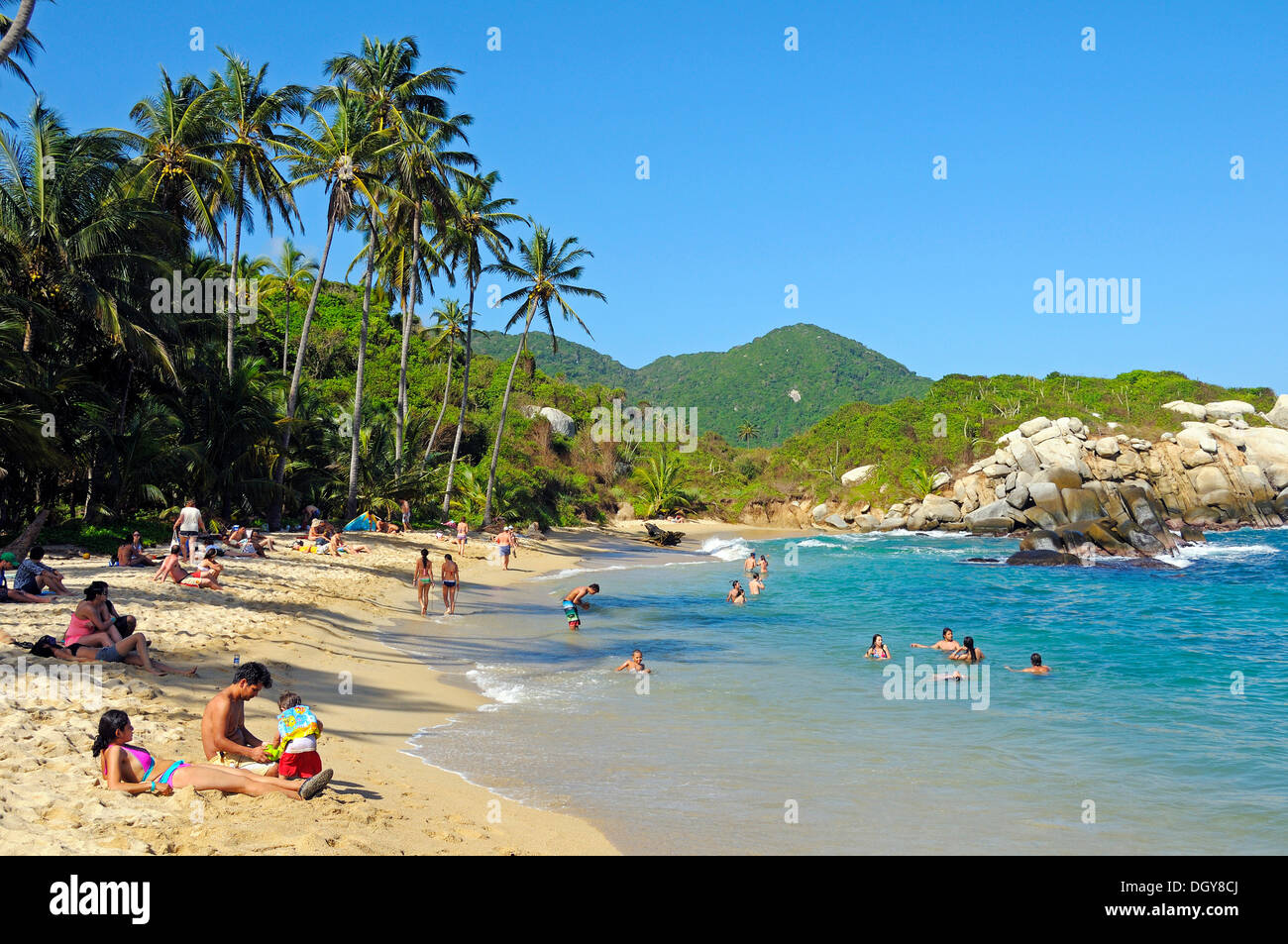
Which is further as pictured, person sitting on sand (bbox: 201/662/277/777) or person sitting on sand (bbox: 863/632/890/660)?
person sitting on sand (bbox: 863/632/890/660)

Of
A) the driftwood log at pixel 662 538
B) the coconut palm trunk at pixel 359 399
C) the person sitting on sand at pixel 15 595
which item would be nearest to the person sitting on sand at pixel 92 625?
the person sitting on sand at pixel 15 595

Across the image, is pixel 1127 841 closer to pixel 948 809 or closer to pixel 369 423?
pixel 948 809

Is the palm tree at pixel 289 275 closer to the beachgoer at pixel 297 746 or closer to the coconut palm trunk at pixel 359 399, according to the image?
the coconut palm trunk at pixel 359 399

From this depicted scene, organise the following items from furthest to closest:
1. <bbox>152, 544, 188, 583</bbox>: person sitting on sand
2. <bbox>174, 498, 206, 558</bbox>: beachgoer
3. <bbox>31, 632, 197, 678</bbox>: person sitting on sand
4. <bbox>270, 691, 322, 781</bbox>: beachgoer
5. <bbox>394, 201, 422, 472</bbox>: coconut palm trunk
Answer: <bbox>394, 201, 422, 472</bbox>: coconut palm trunk < <bbox>174, 498, 206, 558</bbox>: beachgoer < <bbox>152, 544, 188, 583</bbox>: person sitting on sand < <bbox>31, 632, 197, 678</bbox>: person sitting on sand < <bbox>270, 691, 322, 781</bbox>: beachgoer

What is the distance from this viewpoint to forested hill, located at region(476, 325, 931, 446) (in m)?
124

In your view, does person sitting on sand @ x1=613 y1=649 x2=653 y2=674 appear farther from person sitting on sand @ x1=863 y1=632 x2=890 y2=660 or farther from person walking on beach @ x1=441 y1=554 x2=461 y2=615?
person walking on beach @ x1=441 y1=554 x2=461 y2=615

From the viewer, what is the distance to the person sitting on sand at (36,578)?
11242mm

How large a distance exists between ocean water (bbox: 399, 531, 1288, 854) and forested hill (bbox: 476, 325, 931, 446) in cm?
9590

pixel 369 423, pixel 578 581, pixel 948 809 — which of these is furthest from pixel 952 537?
pixel 948 809

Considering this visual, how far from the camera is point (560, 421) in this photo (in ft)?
182

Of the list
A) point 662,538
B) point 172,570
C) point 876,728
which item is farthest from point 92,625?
point 662,538

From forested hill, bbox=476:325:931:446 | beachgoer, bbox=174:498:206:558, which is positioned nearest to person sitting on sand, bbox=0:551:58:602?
beachgoer, bbox=174:498:206:558

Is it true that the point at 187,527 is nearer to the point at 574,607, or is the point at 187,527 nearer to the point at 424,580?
the point at 424,580
